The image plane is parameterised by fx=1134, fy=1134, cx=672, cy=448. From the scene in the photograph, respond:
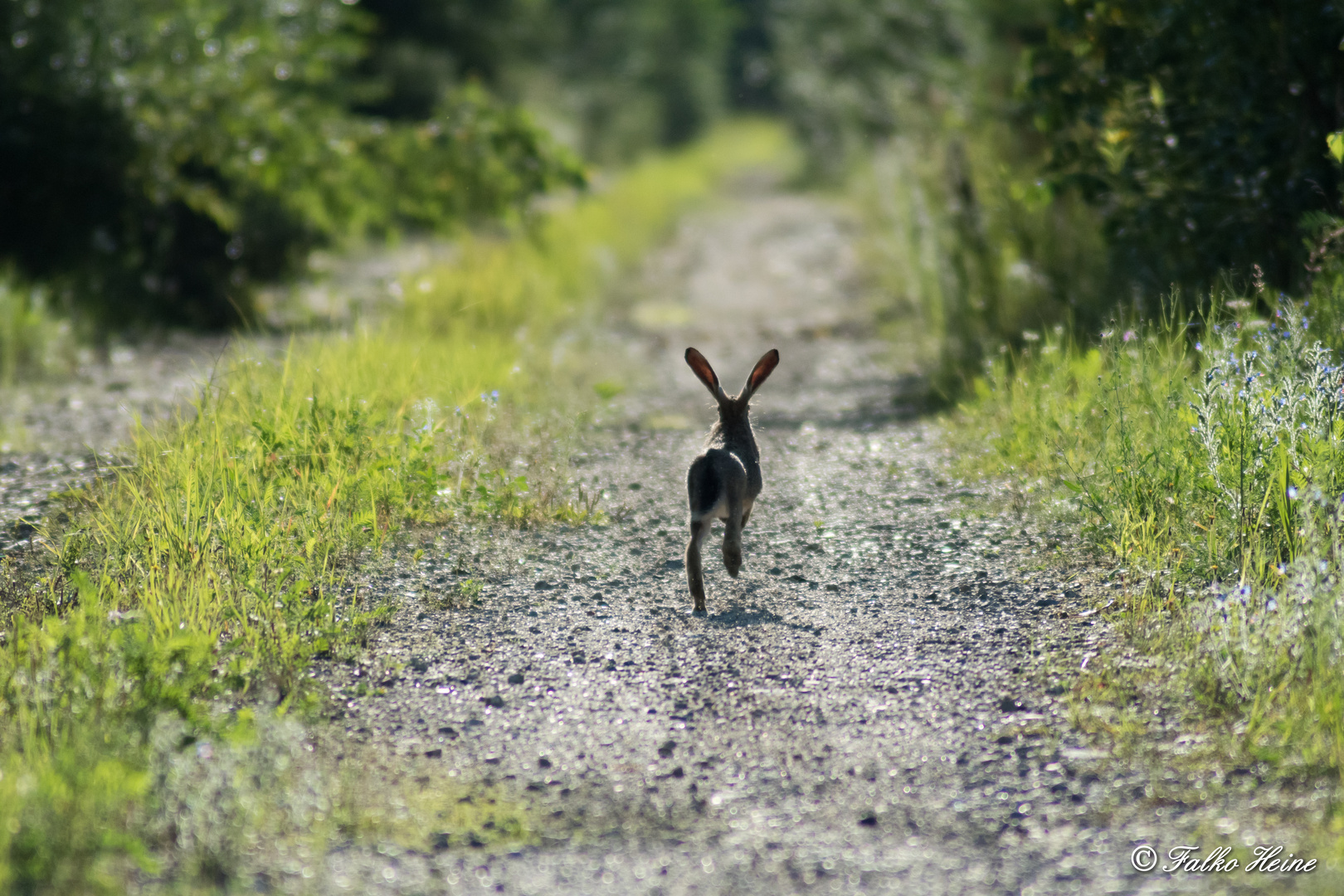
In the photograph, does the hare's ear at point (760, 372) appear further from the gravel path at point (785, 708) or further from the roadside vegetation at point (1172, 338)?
the roadside vegetation at point (1172, 338)

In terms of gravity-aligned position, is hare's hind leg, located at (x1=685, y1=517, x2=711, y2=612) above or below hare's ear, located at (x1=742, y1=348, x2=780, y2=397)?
below

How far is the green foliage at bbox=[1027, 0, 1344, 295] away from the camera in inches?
237

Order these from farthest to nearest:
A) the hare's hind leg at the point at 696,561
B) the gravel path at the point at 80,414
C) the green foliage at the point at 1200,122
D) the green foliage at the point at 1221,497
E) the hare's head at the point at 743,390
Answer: the green foliage at the point at 1200,122 < the gravel path at the point at 80,414 < the hare's head at the point at 743,390 < the hare's hind leg at the point at 696,561 < the green foliage at the point at 1221,497

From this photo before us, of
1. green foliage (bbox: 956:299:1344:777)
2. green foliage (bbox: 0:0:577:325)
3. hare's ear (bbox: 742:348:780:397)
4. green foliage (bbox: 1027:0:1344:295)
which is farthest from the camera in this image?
green foliage (bbox: 0:0:577:325)

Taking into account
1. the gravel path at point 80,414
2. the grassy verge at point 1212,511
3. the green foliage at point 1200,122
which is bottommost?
the gravel path at point 80,414

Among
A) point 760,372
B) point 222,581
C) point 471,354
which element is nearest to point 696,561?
point 760,372

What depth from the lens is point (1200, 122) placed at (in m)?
6.36

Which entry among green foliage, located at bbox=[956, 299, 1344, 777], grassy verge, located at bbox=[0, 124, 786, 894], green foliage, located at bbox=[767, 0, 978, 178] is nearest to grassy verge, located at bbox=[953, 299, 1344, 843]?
green foliage, located at bbox=[956, 299, 1344, 777]

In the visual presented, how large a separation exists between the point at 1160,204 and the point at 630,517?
3578 millimetres

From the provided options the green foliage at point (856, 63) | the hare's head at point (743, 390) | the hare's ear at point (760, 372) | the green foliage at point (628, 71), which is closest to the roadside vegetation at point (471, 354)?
the green foliage at point (856, 63)

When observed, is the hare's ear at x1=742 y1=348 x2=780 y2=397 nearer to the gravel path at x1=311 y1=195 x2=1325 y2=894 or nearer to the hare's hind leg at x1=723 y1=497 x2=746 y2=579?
the hare's hind leg at x1=723 y1=497 x2=746 y2=579

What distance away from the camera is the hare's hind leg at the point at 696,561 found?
13.1 feet

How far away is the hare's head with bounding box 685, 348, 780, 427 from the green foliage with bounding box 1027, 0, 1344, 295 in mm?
2811

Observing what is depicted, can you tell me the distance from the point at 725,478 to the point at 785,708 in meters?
0.89
